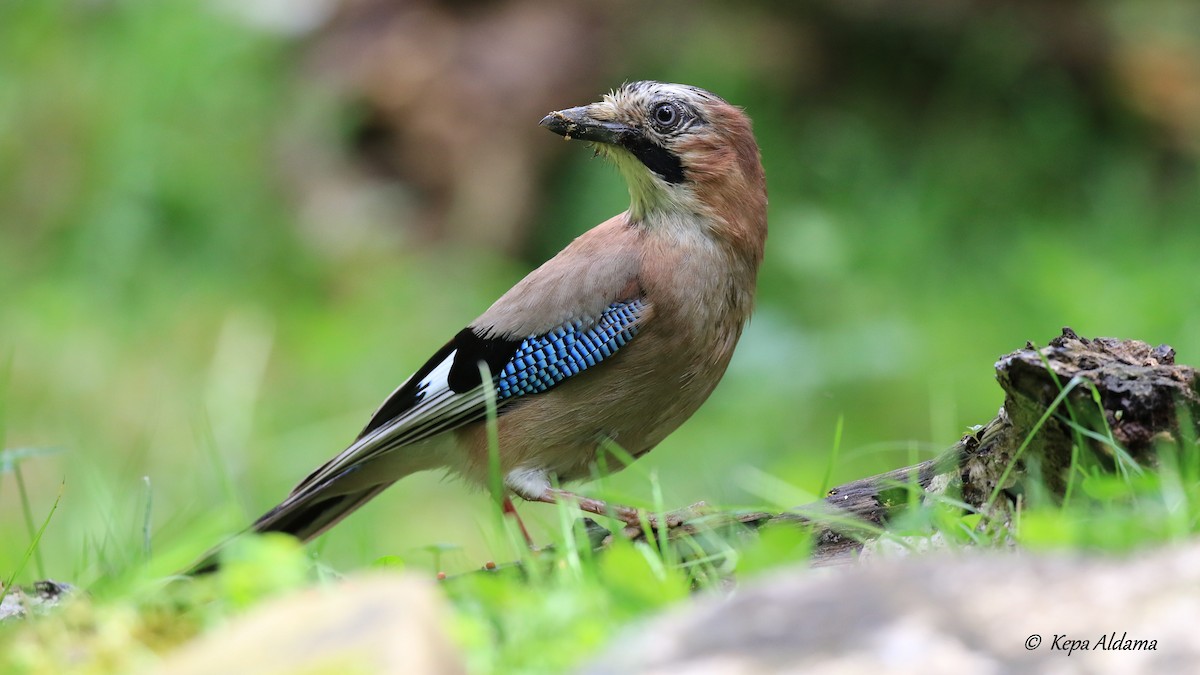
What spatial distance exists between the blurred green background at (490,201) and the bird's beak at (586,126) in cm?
252

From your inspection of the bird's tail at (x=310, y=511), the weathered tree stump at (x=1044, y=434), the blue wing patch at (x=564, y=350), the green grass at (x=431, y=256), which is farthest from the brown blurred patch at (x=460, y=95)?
the weathered tree stump at (x=1044, y=434)

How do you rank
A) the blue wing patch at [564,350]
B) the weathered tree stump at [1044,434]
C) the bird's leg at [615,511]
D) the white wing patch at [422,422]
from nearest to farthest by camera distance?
the weathered tree stump at [1044,434]
the bird's leg at [615,511]
the blue wing patch at [564,350]
the white wing patch at [422,422]

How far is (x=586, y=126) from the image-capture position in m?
3.95

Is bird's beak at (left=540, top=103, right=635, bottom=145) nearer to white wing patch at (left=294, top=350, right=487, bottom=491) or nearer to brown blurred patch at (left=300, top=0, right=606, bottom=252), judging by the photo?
white wing patch at (left=294, top=350, right=487, bottom=491)

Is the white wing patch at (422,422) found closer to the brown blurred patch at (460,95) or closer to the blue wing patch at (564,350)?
the blue wing patch at (564,350)

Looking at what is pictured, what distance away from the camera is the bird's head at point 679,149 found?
12.9 feet

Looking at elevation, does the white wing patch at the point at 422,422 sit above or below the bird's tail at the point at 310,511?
above

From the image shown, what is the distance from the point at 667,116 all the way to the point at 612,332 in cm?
73

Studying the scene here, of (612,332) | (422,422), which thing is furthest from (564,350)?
(422,422)

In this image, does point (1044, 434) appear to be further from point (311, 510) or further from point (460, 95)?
point (460, 95)

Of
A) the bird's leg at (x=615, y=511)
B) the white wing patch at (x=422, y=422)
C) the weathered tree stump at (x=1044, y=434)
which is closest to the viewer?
the weathered tree stump at (x=1044, y=434)

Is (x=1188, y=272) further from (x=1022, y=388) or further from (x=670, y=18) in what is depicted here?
(x=1022, y=388)

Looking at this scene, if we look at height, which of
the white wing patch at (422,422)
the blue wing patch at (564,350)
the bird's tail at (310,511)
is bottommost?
the bird's tail at (310,511)

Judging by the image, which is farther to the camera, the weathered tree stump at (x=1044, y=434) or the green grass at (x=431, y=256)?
the green grass at (x=431, y=256)
